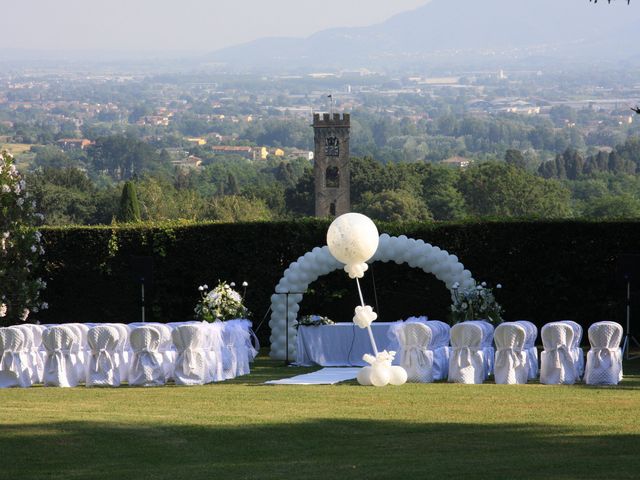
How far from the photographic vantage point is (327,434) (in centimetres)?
1033

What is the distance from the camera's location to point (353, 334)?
18156mm

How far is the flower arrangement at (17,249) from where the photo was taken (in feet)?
67.2

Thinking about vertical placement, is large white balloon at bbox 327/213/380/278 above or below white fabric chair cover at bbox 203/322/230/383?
above

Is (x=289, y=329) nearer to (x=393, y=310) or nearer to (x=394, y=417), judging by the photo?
(x=393, y=310)

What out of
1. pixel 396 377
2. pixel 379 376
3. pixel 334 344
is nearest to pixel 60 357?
pixel 379 376

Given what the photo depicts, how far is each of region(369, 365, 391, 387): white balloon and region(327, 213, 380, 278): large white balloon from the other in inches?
49.6

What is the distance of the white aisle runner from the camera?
15.0 m

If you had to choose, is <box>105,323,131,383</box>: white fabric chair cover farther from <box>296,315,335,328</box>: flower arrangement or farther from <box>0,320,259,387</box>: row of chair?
<box>296,315,335,328</box>: flower arrangement

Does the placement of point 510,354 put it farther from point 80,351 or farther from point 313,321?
point 80,351

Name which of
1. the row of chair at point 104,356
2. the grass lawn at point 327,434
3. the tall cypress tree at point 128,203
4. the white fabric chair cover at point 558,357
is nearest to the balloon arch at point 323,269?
the row of chair at point 104,356

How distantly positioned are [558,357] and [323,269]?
577 cm

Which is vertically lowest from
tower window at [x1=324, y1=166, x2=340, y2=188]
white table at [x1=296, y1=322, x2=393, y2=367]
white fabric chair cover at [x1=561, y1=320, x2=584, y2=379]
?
tower window at [x1=324, y1=166, x2=340, y2=188]

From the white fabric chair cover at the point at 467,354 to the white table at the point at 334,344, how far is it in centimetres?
328

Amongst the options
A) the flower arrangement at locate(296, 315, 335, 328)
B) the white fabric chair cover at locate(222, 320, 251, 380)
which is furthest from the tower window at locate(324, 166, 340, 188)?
the white fabric chair cover at locate(222, 320, 251, 380)
